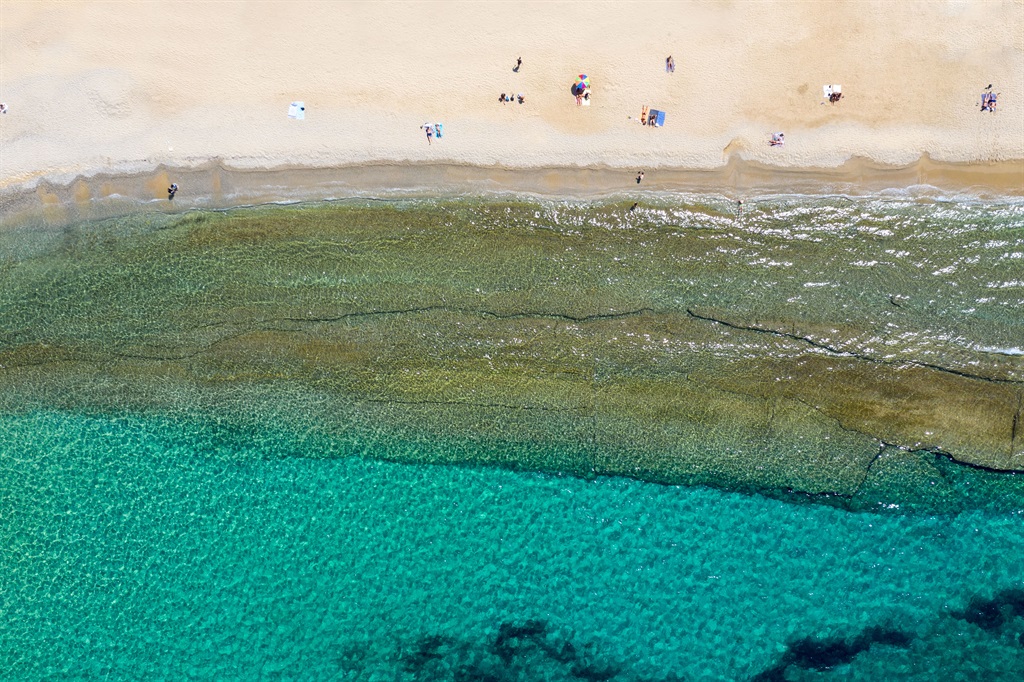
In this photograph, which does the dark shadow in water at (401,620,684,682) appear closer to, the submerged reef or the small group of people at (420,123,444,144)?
the submerged reef

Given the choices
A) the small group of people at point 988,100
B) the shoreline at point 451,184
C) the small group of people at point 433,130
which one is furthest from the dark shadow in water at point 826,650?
the small group of people at point 433,130

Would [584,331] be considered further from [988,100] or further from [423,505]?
[988,100]

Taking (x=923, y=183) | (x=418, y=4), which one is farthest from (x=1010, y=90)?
(x=418, y=4)

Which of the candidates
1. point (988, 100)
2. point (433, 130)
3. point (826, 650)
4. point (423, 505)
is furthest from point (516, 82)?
point (826, 650)

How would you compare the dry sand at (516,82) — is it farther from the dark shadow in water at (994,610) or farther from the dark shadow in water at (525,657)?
the dark shadow in water at (525,657)

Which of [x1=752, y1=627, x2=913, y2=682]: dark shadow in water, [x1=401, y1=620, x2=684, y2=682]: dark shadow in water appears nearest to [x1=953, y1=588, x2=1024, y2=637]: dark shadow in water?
[x1=752, y1=627, x2=913, y2=682]: dark shadow in water

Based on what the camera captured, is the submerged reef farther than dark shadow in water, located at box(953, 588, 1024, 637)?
No

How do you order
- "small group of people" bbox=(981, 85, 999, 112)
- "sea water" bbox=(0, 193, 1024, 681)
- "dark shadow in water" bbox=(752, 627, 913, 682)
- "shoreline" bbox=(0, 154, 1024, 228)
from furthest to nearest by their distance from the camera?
"dark shadow in water" bbox=(752, 627, 913, 682)
"sea water" bbox=(0, 193, 1024, 681)
"shoreline" bbox=(0, 154, 1024, 228)
"small group of people" bbox=(981, 85, 999, 112)
